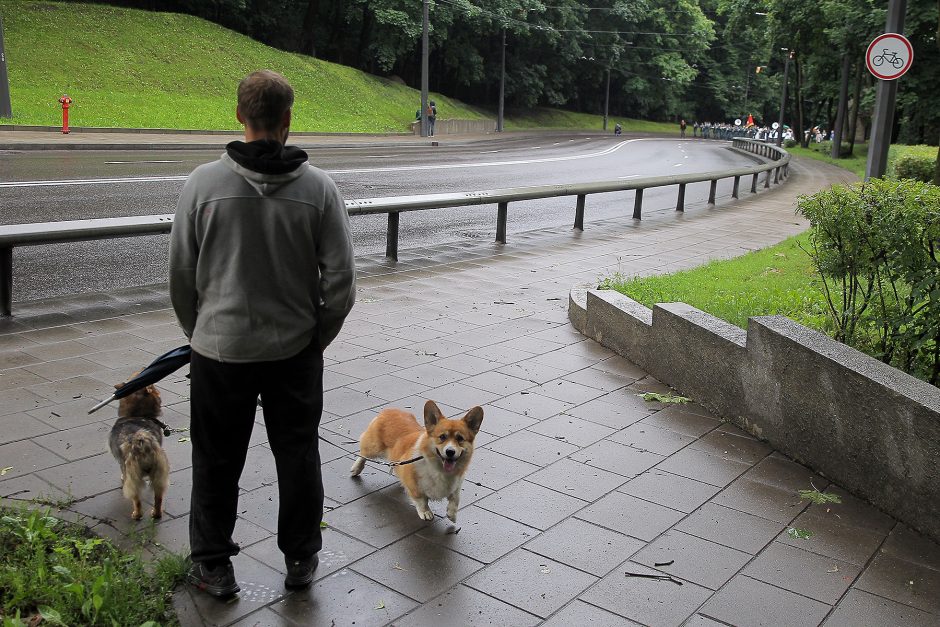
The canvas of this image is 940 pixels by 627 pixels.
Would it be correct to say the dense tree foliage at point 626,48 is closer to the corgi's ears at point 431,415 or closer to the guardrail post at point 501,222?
the guardrail post at point 501,222

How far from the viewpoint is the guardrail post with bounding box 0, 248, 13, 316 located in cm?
711

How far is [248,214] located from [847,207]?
12.7 ft

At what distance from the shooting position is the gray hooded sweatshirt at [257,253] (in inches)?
123

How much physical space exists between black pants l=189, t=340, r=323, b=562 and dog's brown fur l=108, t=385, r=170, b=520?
57cm

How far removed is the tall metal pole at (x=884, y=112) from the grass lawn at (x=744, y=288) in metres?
1.87

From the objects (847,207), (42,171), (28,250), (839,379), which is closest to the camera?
(839,379)

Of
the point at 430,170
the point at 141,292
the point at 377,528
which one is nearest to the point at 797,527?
the point at 377,528

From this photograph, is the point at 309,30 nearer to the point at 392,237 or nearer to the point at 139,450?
the point at 392,237

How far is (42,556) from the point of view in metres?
3.37

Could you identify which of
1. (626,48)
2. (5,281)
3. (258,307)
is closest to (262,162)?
(258,307)

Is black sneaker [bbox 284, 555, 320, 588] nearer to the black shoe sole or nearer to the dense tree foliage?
the black shoe sole

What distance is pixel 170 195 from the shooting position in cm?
1432

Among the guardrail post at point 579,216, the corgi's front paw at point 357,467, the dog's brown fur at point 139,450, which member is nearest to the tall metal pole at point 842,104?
the guardrail post at point 579,216

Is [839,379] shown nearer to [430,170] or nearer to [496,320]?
[496,320]
